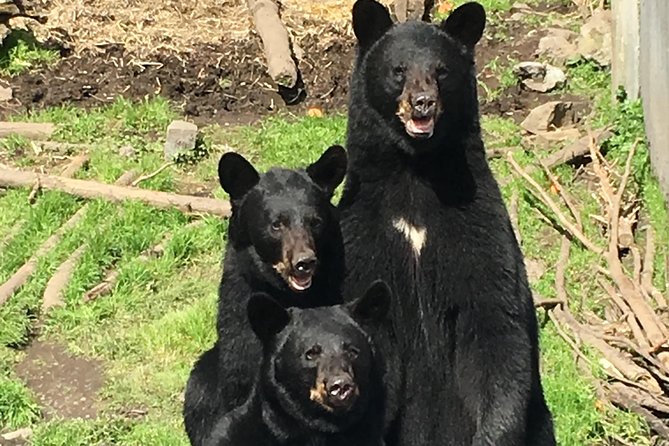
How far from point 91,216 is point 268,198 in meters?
4.31

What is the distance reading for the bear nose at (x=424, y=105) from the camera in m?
5.64

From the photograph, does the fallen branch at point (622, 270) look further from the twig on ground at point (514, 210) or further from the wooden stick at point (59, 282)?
the wooden stick at point (59, 282)

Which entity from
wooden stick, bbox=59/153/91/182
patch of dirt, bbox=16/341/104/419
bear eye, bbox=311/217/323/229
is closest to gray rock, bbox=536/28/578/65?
wooden stick, bbox=59/153/91/182

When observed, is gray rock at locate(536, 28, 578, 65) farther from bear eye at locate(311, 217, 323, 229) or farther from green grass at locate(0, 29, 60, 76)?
bear eye at locate(311, 217, 323, 229)

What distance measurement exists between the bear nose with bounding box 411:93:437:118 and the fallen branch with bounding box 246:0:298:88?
633 cm

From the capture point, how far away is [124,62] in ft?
41.9

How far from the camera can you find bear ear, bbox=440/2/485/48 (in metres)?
5.89

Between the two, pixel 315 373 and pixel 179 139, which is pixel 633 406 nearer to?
pixel 315 373

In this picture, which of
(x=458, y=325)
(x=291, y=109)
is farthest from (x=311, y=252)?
(x=291, y=109)

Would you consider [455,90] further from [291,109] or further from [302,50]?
[302,50]

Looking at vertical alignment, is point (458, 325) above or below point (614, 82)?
above

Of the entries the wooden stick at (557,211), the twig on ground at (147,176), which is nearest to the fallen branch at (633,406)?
the wooden stick at (557,211)

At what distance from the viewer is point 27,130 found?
11422 millimetres

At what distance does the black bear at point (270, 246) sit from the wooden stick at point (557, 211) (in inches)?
151
